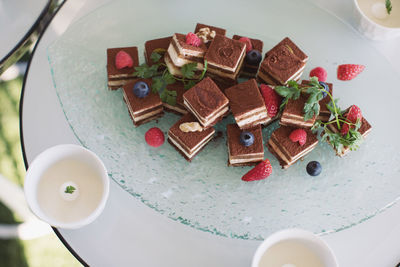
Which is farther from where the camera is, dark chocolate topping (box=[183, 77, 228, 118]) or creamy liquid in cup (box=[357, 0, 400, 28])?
creamy liquid in cup (box=[357, 0, 400, 28])

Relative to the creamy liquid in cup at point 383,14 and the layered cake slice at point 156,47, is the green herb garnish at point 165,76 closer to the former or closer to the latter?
the layered cake slice at point 156,47

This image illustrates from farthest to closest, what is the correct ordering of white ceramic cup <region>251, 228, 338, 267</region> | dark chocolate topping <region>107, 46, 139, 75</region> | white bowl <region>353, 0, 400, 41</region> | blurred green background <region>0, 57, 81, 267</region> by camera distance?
blurred green background <region>0, 57, 81, 267</region> → white bowl <region>353, 0, 400, 41</region> → dark chocolate topping <region>107, 46, 139, 75</region> → white ceramic cup <region>251, 228, 338, 267</region>

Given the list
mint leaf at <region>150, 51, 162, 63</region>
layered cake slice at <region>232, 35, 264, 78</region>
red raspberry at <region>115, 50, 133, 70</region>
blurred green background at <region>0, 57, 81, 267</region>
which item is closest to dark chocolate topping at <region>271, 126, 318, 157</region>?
layered cake slice at <region>232, 35, 264, 78</region>

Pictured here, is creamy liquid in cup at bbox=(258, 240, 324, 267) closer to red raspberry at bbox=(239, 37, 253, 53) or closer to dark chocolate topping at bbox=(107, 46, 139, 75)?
red raspberry at bbox=(239, 37, 253, 53)

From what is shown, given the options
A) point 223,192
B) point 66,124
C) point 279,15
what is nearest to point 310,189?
point 223,192

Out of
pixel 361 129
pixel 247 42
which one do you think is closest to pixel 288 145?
pixel 361 129

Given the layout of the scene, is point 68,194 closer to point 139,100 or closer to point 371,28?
point 139,100

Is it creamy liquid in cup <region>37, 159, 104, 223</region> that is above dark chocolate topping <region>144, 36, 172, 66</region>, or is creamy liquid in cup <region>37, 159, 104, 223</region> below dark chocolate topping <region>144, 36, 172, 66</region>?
below
